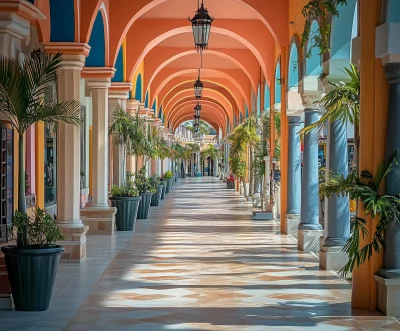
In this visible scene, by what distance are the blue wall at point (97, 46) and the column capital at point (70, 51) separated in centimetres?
333

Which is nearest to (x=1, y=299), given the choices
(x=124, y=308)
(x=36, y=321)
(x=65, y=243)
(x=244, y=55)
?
(x=36, y=321)

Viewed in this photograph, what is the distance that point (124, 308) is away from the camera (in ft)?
25.1

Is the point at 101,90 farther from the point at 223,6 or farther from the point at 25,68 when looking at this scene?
the point at 25,68

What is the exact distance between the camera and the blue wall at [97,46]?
46.5ft

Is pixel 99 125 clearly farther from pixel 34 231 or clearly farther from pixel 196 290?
pixel 34 231

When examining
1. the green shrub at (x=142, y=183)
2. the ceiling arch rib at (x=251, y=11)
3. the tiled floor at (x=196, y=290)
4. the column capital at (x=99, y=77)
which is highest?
the ceiling arch rib at (x=251, y=11)

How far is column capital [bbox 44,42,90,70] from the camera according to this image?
1073cm

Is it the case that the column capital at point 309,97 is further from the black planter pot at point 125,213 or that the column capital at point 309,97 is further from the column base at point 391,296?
the column base at point 391,296

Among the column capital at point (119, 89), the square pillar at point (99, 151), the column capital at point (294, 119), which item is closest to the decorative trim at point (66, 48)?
the square pillar at point (99, 151)

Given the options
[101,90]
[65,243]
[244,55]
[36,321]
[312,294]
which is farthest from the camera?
[244,55]

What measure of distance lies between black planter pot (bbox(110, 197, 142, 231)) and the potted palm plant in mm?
8001

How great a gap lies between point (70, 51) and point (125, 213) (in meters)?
5.57

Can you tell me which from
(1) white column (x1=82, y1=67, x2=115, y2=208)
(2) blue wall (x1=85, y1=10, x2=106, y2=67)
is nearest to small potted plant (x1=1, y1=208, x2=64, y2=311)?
(1) white column (x1=82, y1=67, x2=115, y2=208)

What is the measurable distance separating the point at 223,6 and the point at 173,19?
1713mm
